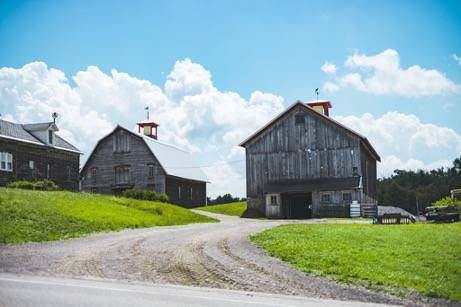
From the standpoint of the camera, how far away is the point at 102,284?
1182cm

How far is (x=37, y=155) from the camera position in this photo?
148ft

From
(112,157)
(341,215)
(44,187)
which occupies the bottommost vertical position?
(341,215)

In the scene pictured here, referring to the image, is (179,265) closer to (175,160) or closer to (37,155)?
(37,155)

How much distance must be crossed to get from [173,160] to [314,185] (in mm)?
20388

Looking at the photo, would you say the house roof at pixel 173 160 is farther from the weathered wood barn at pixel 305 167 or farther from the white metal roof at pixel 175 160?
the weathered wood barn at pixel 305 167

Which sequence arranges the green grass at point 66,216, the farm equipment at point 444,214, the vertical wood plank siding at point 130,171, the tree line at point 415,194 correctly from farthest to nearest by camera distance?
the tree line at point 415,194
the vertical wood plank siding at point 130,171
the farm equipment at point 444,214
the green grass at point 66,216

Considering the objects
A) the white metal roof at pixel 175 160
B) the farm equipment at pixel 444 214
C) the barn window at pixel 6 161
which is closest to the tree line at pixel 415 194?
the white metal roof at pixel 175 160

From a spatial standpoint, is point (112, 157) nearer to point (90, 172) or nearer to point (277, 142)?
point (90, 172)

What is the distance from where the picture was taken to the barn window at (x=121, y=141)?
56.0m

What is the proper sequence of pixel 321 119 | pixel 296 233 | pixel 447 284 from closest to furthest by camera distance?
pixel 447 284 < pixel 296 233 < pixel 321 119

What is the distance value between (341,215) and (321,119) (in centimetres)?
957

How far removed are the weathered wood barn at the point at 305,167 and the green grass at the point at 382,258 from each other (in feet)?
80.1

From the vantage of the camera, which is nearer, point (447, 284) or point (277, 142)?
point (447, 284)

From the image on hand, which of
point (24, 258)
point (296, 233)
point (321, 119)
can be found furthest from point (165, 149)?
point (24, 258)
